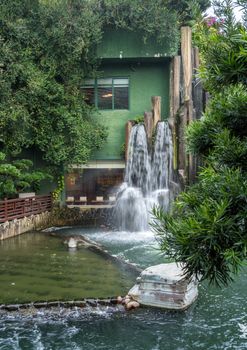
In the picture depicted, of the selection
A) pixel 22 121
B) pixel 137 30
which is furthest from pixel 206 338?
pixel 137 30

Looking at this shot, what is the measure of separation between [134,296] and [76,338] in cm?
152

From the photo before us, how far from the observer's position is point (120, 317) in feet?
21.5

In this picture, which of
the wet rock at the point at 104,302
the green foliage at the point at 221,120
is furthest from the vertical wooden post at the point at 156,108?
the green foliage at the point at 221,120

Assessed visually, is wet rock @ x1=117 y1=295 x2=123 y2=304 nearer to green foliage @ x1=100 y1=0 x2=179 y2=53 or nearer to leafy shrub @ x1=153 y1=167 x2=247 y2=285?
leafy shrub @ x1=153 y1=167 x2=247 y2=285

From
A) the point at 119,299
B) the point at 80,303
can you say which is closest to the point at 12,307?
the point at 80,303

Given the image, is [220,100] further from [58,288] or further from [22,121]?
[22,121]

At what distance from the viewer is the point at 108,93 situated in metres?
18.9

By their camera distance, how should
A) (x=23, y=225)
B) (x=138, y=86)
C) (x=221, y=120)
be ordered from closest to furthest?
1. (x=221, y=120)
2. (x=23, y=225)
3. (x=138, y=86)

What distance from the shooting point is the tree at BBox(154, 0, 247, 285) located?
254cm

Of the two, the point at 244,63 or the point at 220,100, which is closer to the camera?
the point at 244,63

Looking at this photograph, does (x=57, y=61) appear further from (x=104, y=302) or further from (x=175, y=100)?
(x=104, y=302)

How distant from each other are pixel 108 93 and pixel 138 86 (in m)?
1.42

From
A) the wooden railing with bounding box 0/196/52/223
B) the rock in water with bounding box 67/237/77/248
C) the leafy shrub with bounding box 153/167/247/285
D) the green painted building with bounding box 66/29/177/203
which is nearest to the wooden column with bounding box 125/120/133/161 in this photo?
the green painted building with bounding box 66/29/177/203

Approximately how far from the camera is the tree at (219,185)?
2.54m
